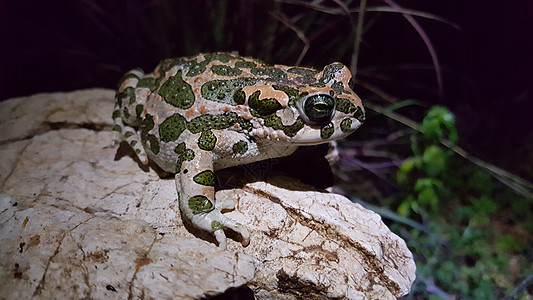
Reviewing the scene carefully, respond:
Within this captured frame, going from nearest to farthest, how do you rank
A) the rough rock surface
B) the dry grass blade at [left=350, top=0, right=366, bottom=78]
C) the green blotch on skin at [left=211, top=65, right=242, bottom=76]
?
the rough rock surface < the green blotch on skin at [left=211, top=65, right=242, bottom=76] < the dry grass blade at [left=350, top=0, right=366, bottom=78]

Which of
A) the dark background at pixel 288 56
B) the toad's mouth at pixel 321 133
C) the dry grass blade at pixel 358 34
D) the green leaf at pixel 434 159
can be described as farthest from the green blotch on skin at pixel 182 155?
the green leaf at pixel 434 159

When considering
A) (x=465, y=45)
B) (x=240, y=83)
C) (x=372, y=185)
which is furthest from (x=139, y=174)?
(x=465, y=45)

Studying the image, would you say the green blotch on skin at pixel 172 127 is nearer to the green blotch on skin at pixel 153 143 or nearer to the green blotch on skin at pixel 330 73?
the green blotch on skin at pixel 153 143

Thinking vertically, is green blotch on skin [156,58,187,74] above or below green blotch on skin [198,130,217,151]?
above

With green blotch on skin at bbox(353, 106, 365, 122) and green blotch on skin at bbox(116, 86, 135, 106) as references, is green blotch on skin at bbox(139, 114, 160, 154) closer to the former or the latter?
green blotch on skin at bbox(116, 86, 135, 106)

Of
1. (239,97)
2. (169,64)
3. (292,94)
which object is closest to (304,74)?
(292,94)

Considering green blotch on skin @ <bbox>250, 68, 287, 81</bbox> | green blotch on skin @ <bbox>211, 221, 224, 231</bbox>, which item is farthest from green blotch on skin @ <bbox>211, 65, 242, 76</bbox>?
green blotch on skin @ <bbox>211, 221, 224, 231</bbox>

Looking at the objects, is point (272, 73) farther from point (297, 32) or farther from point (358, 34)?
point (358, 34)
